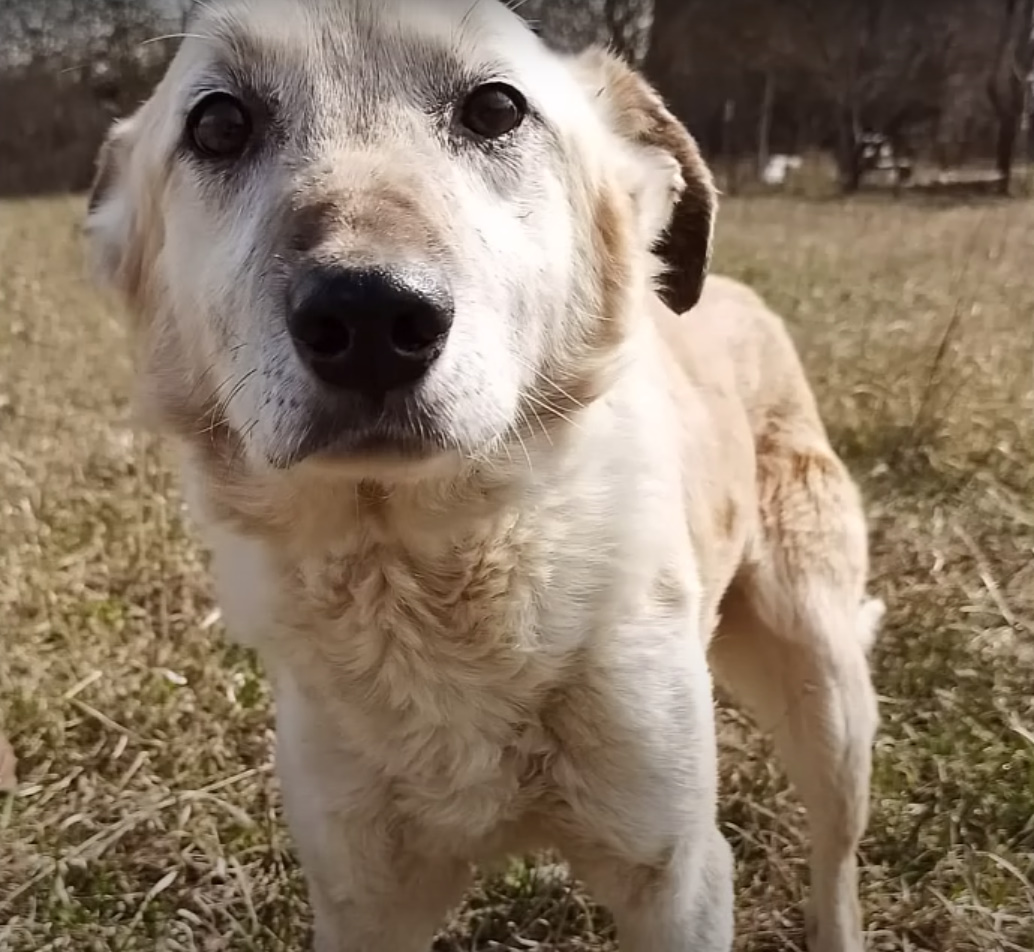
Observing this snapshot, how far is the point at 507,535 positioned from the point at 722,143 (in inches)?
142

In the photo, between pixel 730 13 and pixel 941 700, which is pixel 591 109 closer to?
pixel 941 700

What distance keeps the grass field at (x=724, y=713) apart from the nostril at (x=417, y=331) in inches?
42.8

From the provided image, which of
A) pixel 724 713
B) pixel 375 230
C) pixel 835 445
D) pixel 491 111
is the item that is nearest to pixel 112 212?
pixel 491 111

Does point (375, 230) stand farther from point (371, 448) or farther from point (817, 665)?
point (817, 665)

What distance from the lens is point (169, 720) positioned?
2.96 meters

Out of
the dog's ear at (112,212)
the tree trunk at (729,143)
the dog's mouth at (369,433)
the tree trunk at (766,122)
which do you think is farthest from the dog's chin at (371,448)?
the tree trunk at (766,122)

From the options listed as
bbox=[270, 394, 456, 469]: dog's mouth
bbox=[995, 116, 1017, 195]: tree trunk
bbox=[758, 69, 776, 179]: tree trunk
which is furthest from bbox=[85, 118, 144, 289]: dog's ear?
bbox=[995, 116, 1017, 195]: tree trunk

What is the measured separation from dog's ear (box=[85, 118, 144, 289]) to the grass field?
0.49ft

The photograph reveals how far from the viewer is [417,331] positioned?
1.24m

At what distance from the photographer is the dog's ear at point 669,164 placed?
6.44ft

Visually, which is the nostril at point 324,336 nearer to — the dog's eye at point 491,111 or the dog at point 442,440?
the dog at point 442,440

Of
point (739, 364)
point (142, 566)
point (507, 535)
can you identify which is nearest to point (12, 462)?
point (142, 566)

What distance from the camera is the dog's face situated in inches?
50.0

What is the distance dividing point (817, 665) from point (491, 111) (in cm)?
130
